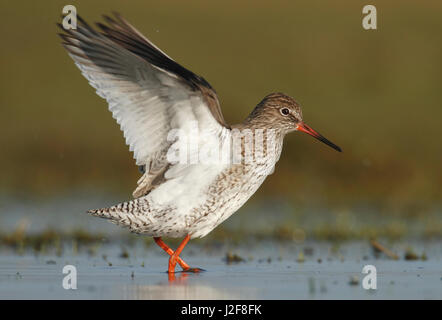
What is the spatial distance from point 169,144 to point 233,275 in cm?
125

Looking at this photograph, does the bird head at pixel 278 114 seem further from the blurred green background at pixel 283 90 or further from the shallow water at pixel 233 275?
the blurred green background at pixel 283 90

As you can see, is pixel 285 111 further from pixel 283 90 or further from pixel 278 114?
pixel 283 90

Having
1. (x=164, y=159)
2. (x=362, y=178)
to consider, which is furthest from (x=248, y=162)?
(x=362, y=178)

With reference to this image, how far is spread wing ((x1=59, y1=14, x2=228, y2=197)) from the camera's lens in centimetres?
690


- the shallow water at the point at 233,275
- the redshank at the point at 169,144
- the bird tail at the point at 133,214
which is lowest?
the shallow water at the point at 233,275

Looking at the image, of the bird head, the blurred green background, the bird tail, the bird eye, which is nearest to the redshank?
the bird tail

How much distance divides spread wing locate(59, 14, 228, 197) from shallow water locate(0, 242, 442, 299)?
94 cm

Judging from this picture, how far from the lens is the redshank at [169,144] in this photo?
7160 mm

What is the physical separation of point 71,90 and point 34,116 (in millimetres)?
1897

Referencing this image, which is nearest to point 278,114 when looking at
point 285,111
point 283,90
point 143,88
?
point 285,111

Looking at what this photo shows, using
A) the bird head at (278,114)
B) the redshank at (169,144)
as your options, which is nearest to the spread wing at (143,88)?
the redshank at (169,144)

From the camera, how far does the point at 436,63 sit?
2102 centimetres

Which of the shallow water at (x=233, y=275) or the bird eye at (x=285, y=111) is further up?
the bird eye at (x=285, y=111)

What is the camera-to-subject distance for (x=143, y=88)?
23.8 feet
